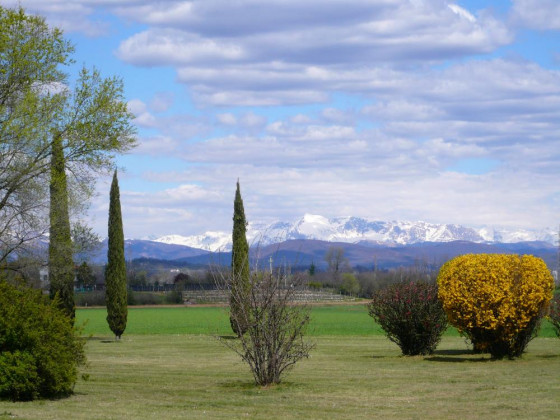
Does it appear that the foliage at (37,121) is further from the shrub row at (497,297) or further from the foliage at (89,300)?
the foliage at (89,300)

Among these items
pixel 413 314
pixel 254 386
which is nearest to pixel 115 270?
pixel 413 314

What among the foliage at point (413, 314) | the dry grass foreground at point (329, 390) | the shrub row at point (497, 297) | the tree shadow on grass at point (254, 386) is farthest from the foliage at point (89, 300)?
the tree shadow on grass at point (254, 386)

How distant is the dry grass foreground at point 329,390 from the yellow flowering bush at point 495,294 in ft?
3.49

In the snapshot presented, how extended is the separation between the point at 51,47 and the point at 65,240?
1063 centimetres

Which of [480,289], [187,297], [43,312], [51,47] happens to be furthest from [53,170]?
[187,297]

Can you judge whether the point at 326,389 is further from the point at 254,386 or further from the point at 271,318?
the point at 271,318

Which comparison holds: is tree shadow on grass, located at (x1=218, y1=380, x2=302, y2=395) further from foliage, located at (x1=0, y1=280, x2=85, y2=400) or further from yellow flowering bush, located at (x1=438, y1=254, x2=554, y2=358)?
yellow flowering bush, located at (x1=438, y1=254, x2=554, y2=358)

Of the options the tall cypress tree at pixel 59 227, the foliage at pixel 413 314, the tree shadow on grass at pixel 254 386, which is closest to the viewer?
the tree shadow on grass at pixel 254 386

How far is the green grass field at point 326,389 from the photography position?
44.7ft

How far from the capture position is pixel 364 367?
22859 millimetres

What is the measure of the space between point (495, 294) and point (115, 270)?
912 inches

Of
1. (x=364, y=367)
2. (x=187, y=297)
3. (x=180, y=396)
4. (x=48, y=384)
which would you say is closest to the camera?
(x=48, y=384)

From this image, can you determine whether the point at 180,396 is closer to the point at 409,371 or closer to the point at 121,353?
the point at 409,371

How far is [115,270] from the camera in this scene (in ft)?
131
